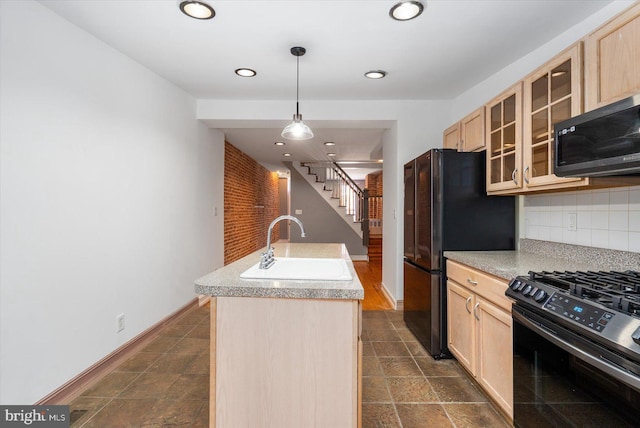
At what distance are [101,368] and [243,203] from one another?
4.02 meters

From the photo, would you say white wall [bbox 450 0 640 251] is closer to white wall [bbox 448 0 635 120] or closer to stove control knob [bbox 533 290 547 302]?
white wall [bbox 448 0 635 120]

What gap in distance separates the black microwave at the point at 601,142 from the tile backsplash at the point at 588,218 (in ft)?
1.54

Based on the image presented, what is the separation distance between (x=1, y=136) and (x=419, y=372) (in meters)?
2.97

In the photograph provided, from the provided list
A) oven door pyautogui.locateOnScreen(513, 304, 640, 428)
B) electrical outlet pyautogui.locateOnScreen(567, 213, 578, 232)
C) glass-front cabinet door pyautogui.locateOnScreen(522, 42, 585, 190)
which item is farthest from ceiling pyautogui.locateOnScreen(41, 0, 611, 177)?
oven door pyautogui.locateOnScreen(513, 304, 640, 428)

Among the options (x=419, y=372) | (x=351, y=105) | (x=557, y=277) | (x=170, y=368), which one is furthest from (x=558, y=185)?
(x=170, y=368)

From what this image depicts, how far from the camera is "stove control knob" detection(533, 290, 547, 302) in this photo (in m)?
1.34

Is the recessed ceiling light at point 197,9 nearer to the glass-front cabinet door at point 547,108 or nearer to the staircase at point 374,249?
the glass-front cabinet door at point 547,108

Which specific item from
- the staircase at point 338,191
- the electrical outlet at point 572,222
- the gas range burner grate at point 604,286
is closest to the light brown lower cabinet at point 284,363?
the gas range burner grate at point 604,286

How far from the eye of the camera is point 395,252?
373 cm

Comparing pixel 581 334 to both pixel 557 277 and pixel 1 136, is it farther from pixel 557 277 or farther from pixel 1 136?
pixel 1 136

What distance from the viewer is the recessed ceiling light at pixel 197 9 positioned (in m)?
1.92

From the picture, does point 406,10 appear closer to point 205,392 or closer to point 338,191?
point 205,392

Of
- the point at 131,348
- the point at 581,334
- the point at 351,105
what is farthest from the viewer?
the point at 351,105

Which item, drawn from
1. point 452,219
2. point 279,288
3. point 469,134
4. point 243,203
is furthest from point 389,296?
point 243,203
